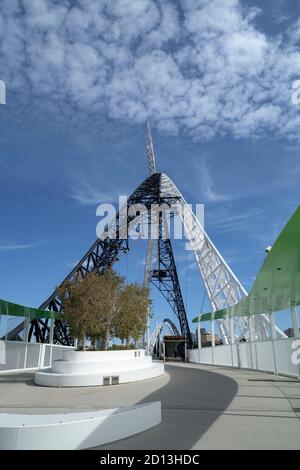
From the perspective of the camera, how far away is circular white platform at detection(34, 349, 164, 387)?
45.6 ft

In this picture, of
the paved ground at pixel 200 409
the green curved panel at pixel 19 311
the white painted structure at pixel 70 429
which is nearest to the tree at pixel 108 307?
the paved ground at pixel 200 409

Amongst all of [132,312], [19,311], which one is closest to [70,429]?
[132,312]

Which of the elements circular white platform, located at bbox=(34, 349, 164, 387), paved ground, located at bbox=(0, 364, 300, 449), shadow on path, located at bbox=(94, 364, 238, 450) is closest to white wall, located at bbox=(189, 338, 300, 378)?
paved ground, located at bbox=(0, 364, 300, 449)

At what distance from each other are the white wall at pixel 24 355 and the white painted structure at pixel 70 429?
50.4 ft

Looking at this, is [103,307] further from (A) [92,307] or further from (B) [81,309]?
(B) [81,309]

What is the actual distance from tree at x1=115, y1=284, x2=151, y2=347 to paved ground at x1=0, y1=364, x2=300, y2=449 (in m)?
5.25

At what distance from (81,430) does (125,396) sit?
5.96m

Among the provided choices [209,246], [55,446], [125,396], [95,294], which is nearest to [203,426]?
[55,446]

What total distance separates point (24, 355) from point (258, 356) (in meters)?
13.8

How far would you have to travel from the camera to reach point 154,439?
17.9ft

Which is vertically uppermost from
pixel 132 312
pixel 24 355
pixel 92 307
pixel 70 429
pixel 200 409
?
pixel 92 307

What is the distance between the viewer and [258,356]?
19875 millimetres
